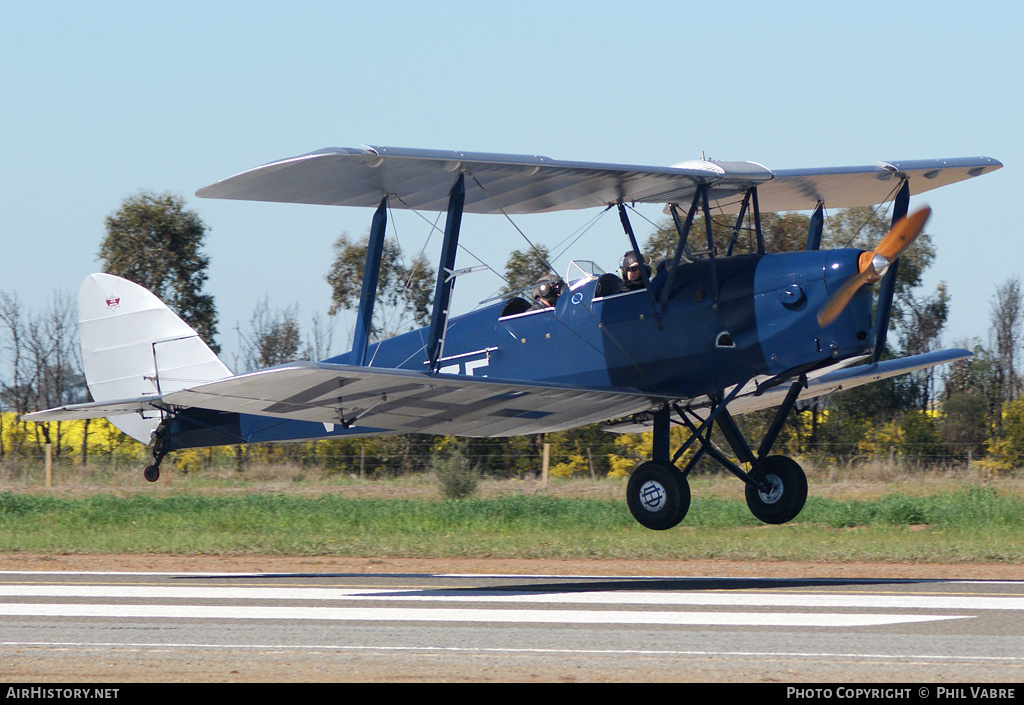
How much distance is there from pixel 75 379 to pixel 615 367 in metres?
38.5

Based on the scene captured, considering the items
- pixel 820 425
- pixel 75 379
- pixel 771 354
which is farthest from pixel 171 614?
pixel 75 379

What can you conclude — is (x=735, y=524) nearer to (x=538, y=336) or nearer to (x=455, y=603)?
(x=538, y=336)

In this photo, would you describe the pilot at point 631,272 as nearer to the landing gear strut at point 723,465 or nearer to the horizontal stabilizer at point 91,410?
the landing gear strut at point 723,465

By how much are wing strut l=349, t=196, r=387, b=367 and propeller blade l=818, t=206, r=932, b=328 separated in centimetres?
464

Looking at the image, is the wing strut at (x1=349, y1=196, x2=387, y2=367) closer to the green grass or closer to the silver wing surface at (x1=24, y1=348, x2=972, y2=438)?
the silver wing surface at (x1=24, y1=348, x2=972, y2=438)

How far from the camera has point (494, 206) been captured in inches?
540

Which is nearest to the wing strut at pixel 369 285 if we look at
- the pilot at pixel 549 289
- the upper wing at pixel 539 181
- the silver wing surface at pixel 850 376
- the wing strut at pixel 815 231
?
the upper wing at pixel 539 181

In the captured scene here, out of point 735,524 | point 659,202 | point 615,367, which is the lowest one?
point 735,524

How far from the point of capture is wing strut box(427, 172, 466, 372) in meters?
11.4

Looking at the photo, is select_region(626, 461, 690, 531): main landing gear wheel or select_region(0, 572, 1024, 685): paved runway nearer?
select_region(0, 572, 1024, 685): paved runway

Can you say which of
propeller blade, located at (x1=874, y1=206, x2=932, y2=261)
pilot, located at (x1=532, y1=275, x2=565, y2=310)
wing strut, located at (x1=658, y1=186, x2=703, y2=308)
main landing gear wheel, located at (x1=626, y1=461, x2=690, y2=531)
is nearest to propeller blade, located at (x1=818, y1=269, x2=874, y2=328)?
propeller blade, located at (x1=874, y1=206, x2=932, y2=261)
